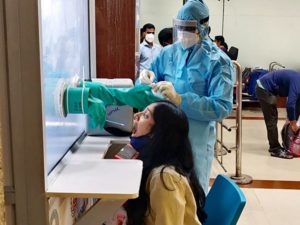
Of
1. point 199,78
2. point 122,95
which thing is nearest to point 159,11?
point 199,78

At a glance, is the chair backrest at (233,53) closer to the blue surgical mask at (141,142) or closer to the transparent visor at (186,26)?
the transparent visor at (186,26)

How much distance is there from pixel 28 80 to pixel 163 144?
2.37 feet

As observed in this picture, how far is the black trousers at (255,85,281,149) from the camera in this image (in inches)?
188

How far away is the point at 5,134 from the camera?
998 millimetres

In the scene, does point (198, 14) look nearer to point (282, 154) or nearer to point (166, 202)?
point (166, 202)

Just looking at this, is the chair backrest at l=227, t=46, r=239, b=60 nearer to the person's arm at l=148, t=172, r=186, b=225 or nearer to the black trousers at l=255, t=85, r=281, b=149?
the black trousers at l=255, t=85, r=281, b=149

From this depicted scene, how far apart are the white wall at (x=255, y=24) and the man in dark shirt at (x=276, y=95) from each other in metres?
3.19

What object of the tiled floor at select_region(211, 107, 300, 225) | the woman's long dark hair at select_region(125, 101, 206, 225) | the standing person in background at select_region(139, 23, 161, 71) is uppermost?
the standing person in background at select_region(139, 23, 161, 71)

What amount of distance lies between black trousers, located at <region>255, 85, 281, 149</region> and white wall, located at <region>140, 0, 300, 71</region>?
10.5 feet

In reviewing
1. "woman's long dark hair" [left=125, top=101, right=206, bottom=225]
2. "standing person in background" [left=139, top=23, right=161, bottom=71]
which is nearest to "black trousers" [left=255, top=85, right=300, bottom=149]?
"standing person in background" [left=139, top=23, right=161, bottom=71]

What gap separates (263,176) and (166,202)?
2823mm

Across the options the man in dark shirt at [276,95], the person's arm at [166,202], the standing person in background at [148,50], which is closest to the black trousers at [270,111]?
the man in dark shirt at [276,95]

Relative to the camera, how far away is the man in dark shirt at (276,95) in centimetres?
450

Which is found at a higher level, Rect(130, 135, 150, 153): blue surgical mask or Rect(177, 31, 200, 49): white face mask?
Rect(177, 31, 200, 49): white face mask
